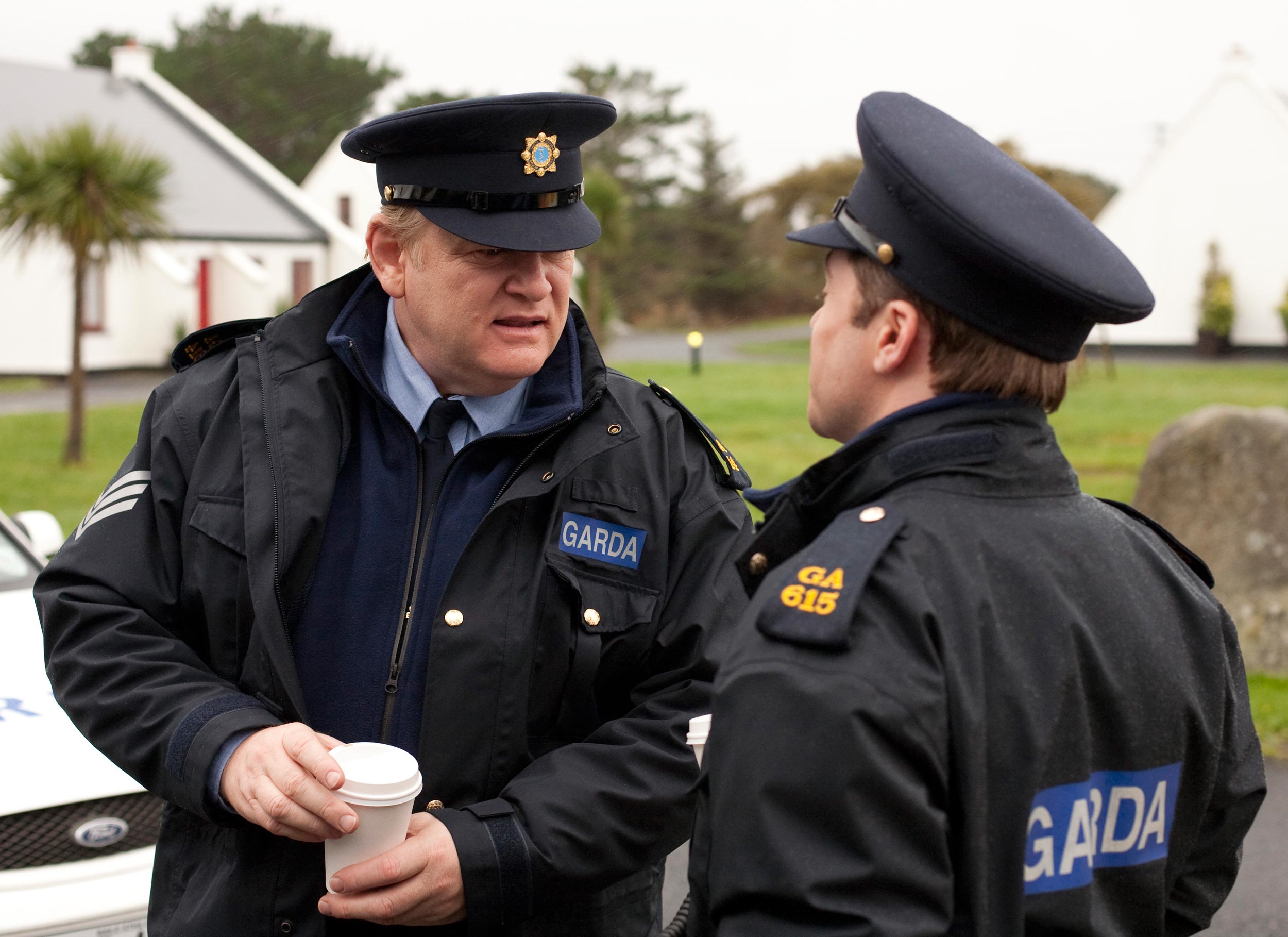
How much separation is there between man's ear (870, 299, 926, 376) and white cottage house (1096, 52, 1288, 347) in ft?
106

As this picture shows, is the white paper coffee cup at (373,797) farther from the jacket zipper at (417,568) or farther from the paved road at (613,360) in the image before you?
the paved road at (613,360)

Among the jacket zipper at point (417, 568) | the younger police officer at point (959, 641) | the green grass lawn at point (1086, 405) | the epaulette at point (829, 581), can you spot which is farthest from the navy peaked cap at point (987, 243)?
the green grass lawn at point (1086, 405)

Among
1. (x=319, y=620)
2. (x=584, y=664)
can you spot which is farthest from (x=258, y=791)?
(x=584, y=664)

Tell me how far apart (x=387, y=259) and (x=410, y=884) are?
3.74 feet

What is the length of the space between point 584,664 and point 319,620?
1.47 ft

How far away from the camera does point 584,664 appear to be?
2219mm

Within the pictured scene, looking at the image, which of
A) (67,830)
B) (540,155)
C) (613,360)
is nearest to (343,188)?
(613,360)

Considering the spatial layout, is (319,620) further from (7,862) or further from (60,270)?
(60,270)

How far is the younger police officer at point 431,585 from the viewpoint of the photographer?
210cm

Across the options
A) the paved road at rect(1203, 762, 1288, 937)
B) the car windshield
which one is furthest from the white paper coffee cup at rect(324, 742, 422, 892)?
the paved road at rect(1203, 762, 1288, 937)

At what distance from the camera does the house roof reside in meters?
27.0

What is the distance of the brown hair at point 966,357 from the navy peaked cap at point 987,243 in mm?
13

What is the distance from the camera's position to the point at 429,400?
2410 millimetres

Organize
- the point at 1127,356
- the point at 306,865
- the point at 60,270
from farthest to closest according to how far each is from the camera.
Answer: the point at 1127,356 → the point at 60,270 → the point at 306,865
